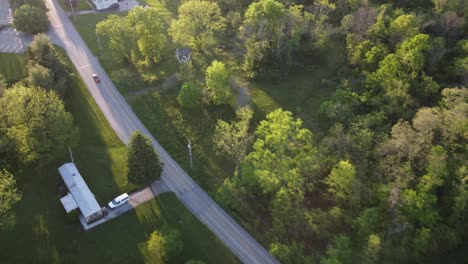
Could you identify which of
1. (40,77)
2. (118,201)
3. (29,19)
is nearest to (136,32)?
(40,77)

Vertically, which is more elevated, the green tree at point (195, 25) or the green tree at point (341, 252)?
the green tree at point (195, 25)

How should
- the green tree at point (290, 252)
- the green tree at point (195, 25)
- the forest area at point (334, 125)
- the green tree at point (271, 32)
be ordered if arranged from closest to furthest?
the green tree at point (290, 252) < the forest area at point (334, 125) < the green tree at point (271, 32) < the green tree at point (195, 25)

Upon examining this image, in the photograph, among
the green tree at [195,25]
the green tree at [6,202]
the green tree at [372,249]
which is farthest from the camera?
the green tree at [195,25]

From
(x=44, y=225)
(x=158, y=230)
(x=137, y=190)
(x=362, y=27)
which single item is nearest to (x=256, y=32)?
(x=362, y=27)

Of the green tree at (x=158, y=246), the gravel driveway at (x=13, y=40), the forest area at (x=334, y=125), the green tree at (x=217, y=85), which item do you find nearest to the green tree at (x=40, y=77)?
the forest area at (x=334, y=125)

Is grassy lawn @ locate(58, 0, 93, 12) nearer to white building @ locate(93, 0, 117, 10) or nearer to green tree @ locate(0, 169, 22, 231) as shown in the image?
white building @ locate(93, 0, 117, 10)

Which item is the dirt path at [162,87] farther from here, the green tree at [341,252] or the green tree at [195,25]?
the green tree at [341,252]
